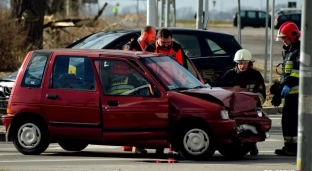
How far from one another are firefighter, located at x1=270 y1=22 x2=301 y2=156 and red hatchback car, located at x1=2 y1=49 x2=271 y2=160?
1.98ft

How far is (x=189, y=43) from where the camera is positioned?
1894 centimetres

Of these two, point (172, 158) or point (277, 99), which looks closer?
point (172, 158)

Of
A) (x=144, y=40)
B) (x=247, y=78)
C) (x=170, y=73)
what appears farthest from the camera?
(x=144, y=40)

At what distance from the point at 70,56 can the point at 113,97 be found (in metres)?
0.88

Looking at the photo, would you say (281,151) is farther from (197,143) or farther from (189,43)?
(189,43)

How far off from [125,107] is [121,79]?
1.40ft

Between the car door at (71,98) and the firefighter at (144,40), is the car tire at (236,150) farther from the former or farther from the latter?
the firefighter at (144,40)

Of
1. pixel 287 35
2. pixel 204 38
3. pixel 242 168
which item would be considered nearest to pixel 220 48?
pixel 204 38

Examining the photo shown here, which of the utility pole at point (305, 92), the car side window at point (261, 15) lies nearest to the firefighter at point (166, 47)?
the utility pole at point (305, 92)

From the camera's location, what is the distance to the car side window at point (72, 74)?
43.3 feet

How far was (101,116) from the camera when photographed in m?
13.0

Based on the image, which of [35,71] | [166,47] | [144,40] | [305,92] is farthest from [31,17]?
[305,92]

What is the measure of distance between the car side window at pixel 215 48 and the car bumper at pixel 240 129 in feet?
19.8

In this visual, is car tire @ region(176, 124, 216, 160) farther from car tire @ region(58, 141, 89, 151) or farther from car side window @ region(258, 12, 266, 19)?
car side window @ region(258, 12, 266, 19)
